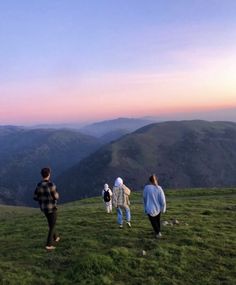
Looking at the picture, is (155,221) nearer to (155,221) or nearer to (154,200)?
(155,221)

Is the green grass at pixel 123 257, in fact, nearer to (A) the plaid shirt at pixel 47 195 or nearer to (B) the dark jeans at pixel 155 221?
(B) the dark jeans at pixel 155 221

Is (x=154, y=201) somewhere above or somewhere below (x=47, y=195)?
below

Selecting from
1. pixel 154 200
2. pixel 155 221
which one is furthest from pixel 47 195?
pixel 155 221

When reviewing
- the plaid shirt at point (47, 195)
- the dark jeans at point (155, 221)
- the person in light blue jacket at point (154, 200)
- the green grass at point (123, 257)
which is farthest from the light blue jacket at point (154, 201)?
the plaid shirt at point (47, 195)

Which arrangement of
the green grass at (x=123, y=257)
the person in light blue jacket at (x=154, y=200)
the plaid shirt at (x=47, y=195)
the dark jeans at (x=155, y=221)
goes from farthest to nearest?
the dark jeans at (x=155, y=221), the person in light blue jacket at (x=154, y=200), the plaid shirt at (x=47, y=195), the green grass at (x=123, y=257)

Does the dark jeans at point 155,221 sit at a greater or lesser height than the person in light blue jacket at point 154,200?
lesser

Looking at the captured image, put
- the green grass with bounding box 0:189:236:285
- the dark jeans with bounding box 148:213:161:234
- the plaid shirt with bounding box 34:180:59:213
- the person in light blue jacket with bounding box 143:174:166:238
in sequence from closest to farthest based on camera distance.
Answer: the green grass with bounding box 0:189:236:285 < the plaid shirt with bounding box 34:180:59:213 < the person in light blue jacket with bounding box 143:174:166:238 < the dark jeans with bounding box 148:213:161:234

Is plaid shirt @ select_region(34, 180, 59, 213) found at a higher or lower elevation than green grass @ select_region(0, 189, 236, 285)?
higher

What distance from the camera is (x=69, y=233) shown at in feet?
68.2

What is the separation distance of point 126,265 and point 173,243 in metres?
3.42

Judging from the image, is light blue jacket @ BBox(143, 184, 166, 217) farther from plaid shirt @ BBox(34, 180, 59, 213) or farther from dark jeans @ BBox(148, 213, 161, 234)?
plaid shirt @ BBox(34, 180, 59, 213)

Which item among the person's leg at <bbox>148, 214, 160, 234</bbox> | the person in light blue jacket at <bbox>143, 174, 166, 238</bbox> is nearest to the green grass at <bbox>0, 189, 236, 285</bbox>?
the person's leg at <bbox>148, 214, 160, 234</bbox>

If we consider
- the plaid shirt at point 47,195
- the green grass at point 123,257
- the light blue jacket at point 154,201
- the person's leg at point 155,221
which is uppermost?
the plaid shirt at point 47,195

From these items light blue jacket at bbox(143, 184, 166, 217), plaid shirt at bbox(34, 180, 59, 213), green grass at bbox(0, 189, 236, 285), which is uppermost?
plaid shirt at bbox(34, 180, 59, 213)
